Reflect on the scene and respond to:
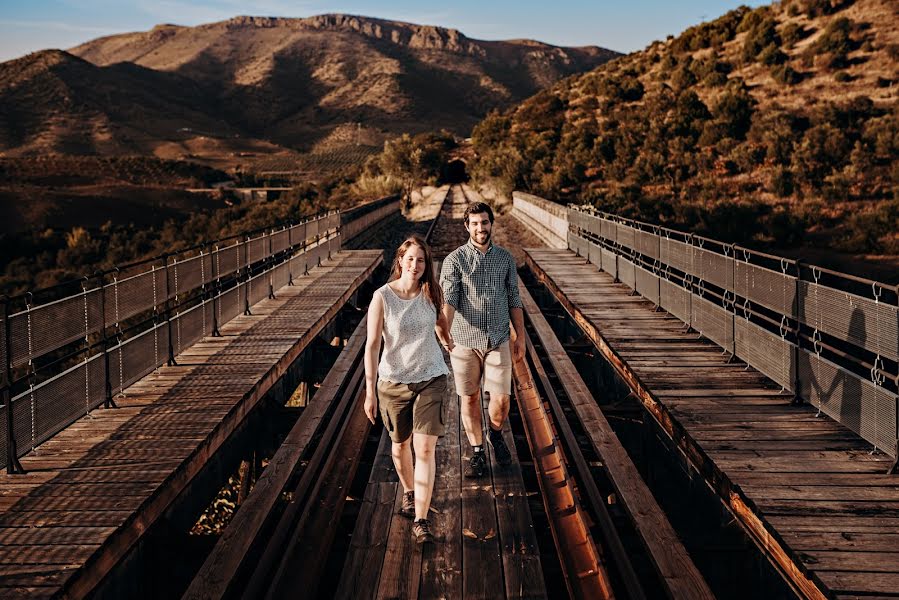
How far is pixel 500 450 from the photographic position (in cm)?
613

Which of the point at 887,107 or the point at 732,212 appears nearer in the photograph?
the point at 732,212

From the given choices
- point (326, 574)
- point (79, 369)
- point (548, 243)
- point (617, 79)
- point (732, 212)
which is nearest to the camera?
point (326, 574)

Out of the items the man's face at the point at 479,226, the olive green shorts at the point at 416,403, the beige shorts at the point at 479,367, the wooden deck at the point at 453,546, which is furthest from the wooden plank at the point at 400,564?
the man's face at the point at 479,226

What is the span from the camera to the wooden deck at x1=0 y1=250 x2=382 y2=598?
4246 millimetres

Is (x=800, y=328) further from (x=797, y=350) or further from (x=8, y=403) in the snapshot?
(x=8, y=403)

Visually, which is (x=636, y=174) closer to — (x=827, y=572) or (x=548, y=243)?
(x=548, y=243)

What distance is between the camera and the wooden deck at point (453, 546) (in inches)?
169

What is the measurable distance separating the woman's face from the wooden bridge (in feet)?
5.68

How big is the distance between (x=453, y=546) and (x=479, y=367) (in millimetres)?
1517

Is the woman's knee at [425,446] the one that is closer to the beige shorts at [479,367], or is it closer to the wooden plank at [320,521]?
the wooden plank at [320,521]

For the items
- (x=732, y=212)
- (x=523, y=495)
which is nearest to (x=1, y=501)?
(x=523, y=495)

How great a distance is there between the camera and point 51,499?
16.5ft

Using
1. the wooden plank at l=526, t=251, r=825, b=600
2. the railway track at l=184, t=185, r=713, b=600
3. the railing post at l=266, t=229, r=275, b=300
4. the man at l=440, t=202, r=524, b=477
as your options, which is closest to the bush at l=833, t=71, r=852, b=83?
the wooden plank at l=526, t=251, r=825, b=600

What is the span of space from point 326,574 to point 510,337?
2.28m
